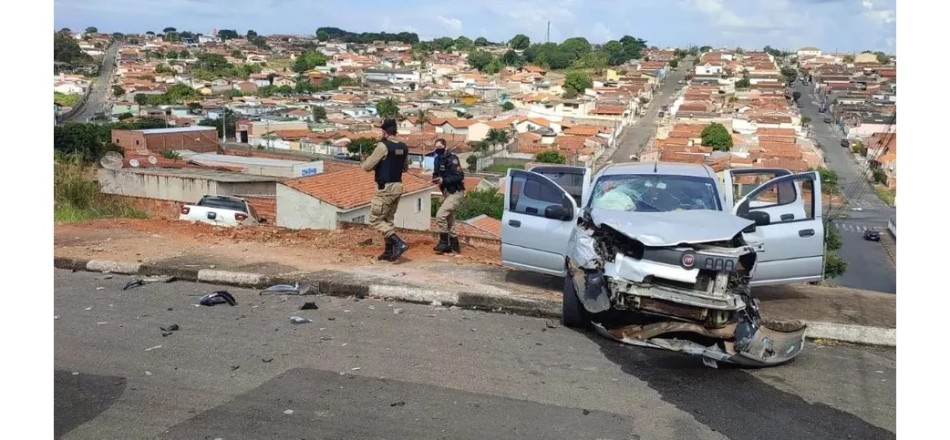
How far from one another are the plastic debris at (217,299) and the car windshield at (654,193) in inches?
138

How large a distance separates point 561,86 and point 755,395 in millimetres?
114125

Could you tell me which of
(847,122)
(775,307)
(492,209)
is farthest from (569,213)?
(847,122)

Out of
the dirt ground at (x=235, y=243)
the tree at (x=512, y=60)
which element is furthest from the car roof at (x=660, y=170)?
the tree at (x=512, y=60)

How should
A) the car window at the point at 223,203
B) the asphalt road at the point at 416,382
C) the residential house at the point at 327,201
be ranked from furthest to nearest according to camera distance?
the residential house at the point at 327,201 → the car window at the point at 223,203 → the asphalt road at the point at 416,382

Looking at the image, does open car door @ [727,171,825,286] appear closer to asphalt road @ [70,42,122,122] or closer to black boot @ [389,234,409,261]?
Result: black boot @ [389,234,409,261]

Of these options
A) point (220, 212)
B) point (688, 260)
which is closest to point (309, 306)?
point (688, 260)

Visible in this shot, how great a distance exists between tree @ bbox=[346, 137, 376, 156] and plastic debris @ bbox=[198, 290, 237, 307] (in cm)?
5266

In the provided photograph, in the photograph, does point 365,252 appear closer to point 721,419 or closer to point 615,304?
point 615,304

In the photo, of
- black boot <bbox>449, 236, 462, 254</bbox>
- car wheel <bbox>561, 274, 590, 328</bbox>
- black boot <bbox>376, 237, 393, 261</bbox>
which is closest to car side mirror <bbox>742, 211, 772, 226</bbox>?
car wheel <bbox>561, 274, 590, 328</bbox>

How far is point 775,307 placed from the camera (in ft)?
24.0

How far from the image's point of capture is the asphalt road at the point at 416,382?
4324 mm

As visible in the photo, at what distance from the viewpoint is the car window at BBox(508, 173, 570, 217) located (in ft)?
24.2

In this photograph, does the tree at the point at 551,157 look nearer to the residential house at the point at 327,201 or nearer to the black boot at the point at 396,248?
the residential house at the point at 327,201

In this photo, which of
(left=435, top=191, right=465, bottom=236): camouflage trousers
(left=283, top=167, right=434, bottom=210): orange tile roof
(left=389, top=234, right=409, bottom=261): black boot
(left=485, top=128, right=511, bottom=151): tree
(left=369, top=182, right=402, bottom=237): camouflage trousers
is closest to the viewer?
(left=369, top=182, right=402, bottom=237): camouflage trousers
